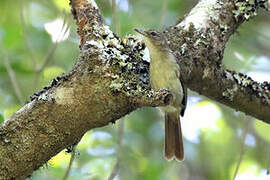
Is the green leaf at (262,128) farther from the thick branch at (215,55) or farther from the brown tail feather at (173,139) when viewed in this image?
the thick branch at (215,55)

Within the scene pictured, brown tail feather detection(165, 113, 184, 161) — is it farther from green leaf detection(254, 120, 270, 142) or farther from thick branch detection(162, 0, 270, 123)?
green leaf detection(254, 120, 270, 142)

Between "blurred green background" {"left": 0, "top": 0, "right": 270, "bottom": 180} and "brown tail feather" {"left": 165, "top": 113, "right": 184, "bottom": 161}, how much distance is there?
34 cm

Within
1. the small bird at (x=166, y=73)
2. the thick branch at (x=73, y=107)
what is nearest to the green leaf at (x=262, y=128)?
the small bird at (x=166, y=73)

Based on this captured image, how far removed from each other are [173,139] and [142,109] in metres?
0.86

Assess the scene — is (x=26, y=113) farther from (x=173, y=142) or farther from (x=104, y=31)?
(x=173, y=142)

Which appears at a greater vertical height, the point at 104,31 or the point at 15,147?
the point at 104,31

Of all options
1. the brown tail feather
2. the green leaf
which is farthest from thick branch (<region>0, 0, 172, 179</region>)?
the green leaf

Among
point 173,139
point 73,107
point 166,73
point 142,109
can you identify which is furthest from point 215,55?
point 142,109

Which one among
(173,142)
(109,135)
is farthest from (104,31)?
(109,135)

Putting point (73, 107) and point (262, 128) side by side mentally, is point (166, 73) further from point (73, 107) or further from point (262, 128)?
point (262, 128)

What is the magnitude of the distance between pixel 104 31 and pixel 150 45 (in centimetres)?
55

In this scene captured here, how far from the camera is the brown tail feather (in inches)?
123

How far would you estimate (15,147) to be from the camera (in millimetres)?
1841

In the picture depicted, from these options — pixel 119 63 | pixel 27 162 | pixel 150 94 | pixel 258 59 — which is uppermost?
pixel 258 59
